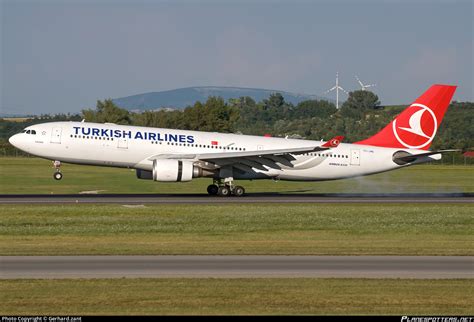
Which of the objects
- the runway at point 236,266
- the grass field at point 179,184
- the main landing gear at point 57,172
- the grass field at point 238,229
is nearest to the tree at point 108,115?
the grass field at point 179,184

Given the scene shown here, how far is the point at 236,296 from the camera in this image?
56.4 feet

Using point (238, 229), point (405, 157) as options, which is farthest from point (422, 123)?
point (238, 229)

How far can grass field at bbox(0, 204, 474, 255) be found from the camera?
2517cm

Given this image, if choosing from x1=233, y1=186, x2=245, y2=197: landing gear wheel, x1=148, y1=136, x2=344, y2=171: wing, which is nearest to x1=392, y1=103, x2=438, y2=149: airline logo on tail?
x1=148, y1=136, x2=344, y2=171: wing

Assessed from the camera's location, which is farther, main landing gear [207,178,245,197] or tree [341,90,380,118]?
tree [341,90,380,118]

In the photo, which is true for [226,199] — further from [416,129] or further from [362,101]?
[362,101]

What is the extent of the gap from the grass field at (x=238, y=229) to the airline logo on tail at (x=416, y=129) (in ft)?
31.2

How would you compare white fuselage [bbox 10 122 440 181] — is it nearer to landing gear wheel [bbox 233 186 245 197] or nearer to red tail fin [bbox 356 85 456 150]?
red tail fin [bbox 356 85 456 150]

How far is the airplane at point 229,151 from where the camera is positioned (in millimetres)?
44688

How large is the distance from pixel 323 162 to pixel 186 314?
33.2m

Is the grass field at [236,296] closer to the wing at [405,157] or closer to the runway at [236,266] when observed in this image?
the runway at [236,266]

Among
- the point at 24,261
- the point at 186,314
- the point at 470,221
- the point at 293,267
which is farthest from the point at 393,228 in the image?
the point at 186,314

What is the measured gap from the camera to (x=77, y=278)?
19188 mm

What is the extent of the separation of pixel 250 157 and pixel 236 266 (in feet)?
78.4
